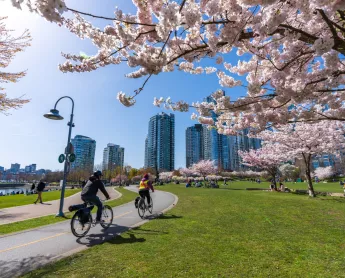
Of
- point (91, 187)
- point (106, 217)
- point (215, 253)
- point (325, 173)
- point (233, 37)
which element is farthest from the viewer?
point (325, 173)

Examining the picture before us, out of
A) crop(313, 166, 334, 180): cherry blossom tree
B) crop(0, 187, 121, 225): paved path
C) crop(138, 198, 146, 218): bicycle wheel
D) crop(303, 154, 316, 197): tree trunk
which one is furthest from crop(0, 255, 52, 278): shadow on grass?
crop(313, 166, 334, 180): cherry blossom tree

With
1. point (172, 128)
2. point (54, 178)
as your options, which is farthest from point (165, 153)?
point (54, 178)

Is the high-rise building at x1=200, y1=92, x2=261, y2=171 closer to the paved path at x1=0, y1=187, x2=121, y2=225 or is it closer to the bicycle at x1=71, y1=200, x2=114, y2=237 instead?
the paved path at x1=0, y1=187, x2=121, y2=225

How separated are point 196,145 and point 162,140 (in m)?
29.0

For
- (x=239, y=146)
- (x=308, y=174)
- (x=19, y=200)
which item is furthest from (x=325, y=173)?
(x=19, y=200)

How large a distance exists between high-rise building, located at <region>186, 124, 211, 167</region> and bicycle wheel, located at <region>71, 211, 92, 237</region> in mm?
140891

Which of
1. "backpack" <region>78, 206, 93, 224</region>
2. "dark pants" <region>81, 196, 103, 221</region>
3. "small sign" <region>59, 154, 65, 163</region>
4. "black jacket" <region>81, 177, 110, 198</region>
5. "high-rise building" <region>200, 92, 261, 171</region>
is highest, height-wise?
"high-rise building" <region>200, 92, 261, 171</region>

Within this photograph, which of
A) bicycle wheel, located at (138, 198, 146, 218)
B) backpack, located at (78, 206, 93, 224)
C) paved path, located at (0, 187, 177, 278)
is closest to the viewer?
paved path, located at (0, 187, 177, 278)

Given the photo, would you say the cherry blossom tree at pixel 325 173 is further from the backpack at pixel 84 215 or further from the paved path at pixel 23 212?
the backpack at pixel 84 215

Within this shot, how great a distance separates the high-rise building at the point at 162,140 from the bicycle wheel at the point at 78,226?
4819 inches

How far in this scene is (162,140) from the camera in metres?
134

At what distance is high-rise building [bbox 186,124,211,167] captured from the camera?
148m

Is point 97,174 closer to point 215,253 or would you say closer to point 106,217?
point 106,217

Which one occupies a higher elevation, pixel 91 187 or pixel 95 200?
pixel 91 187
